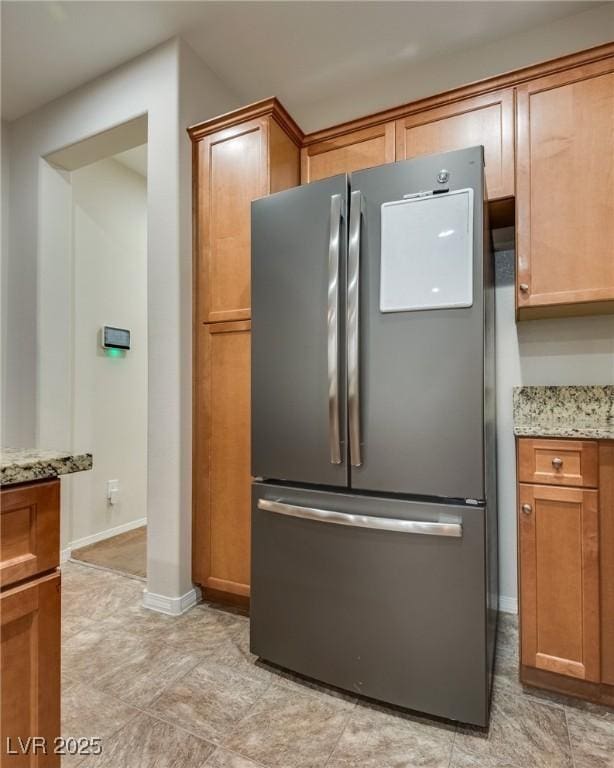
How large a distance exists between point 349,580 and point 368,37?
2.56 m

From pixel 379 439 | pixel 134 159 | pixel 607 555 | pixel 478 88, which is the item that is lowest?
pixel 607 555

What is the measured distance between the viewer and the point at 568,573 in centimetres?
144

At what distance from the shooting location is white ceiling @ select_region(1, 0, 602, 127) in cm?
199

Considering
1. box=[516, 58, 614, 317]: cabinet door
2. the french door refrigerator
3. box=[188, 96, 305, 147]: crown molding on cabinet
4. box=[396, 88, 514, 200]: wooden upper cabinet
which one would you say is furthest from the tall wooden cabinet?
box=[516, 58, 614, 317]: cabinet door

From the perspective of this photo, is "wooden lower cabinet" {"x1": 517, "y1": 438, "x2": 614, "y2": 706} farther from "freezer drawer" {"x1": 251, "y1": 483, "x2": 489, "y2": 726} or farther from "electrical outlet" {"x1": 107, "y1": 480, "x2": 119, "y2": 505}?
"electrical outlet" {"x1": 107, "y1": 480, "x2": 119, "y2": 505}

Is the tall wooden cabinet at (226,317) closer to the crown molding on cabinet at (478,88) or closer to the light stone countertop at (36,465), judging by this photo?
the crown molding on cabinet at (478,88)

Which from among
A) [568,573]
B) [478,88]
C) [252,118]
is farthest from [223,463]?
[478,88]

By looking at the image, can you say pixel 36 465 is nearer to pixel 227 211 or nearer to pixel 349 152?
pixel 227 211

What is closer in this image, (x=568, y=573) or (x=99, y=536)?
(x=568, y=573)

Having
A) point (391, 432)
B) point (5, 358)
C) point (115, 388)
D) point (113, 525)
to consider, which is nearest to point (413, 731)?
point (391, 432)

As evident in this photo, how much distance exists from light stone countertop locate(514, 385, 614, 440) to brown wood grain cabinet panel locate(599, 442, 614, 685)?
A: 0.28m

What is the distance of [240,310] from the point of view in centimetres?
206

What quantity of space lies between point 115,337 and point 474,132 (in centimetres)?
274

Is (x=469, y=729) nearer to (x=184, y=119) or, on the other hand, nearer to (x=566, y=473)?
(x=566, y=473)
